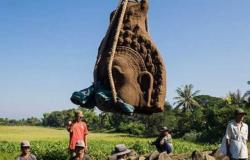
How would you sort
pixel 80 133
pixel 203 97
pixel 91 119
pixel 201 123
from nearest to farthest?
pixel 80 133 < pixel 201 123 < pixel 91 119 < pixel 203 97

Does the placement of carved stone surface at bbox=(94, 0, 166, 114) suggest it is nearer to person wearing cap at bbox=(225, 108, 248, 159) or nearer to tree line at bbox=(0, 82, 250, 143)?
person wearing cap at bbox=(225, 108, 248, 159)

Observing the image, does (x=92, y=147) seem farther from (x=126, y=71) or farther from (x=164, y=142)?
(x=126, y=71)

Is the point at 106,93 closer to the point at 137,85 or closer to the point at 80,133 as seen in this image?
the point at 137,85

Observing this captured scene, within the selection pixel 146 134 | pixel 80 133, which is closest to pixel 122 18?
pixel 80 133

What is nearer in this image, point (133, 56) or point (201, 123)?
point (133, 56)

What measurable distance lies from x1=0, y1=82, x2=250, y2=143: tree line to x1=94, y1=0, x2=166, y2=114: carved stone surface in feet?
66.3

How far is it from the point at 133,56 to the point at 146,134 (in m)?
62.9

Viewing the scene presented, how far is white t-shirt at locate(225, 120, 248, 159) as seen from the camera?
8234mm

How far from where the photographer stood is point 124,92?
674 centimetres

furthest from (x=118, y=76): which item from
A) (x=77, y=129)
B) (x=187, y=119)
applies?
(x=187, y=119)

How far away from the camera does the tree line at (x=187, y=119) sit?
49.5 meters

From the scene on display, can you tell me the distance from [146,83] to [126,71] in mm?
313

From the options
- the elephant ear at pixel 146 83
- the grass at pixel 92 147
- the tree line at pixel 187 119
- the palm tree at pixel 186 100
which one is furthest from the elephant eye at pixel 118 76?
the palm tree at pixel 186 100

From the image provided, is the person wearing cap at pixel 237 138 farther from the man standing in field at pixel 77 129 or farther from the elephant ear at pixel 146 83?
the man standing in field at pixel 77 129
